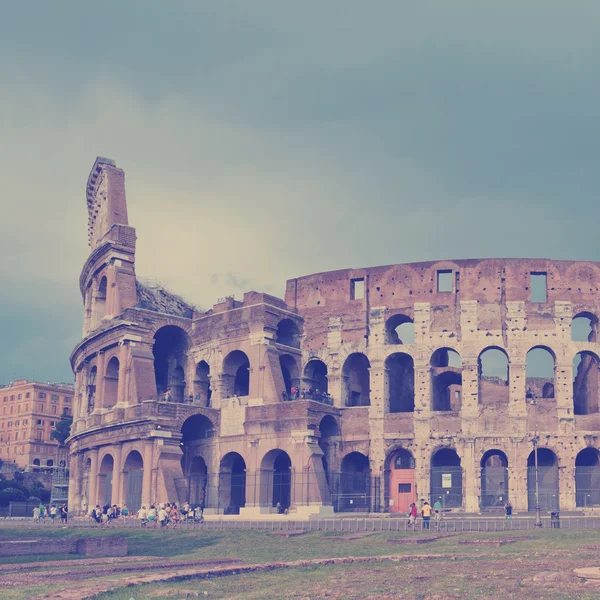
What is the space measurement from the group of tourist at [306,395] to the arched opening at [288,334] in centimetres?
221

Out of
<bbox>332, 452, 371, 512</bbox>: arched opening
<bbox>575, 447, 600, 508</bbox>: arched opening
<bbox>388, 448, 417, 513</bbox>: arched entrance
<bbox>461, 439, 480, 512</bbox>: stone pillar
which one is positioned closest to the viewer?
<bbox>575, 447, 600, 508</bbox>: arched opening

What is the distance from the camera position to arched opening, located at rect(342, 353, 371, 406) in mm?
42688

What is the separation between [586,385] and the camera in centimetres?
4228

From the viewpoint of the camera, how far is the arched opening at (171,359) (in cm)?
4606

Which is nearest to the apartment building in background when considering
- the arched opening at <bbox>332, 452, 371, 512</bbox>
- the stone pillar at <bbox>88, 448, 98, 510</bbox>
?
the stone pillar at <bbox>88, 448, 98, 510</bbox>

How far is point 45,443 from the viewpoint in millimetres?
93312

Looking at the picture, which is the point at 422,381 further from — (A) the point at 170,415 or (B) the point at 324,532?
(B) the point at 324,532

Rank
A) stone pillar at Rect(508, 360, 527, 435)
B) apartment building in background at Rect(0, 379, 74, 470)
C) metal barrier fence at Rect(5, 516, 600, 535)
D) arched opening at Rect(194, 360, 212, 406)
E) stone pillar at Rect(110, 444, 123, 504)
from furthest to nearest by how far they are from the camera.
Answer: apartment building in background at Rect(0, 379, 74, 470) → arched opening at Rect(194, 360, 212, 406) → stone pillar at Rect(110, 444, 123, 504) → stone pillar at Rect(508, 360, 527, 435) → metal barrier fence at Rect(5, 516, 600, 535)

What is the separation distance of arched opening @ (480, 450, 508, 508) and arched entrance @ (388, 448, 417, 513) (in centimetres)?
293

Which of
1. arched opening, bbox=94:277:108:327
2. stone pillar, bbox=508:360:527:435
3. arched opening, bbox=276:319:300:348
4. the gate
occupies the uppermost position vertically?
arched opening, bbox=94:277:108:327

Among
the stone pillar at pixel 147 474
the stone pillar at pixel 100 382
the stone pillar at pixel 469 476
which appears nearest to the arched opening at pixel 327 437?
the stone pillar at pixel 469 476

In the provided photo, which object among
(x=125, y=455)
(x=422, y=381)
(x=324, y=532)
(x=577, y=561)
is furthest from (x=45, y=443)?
(x=577, y=561)

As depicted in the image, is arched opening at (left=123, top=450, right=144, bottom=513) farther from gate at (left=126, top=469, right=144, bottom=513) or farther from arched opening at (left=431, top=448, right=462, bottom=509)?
arched opening at (left=431, top=448, right=462, bottom=509)

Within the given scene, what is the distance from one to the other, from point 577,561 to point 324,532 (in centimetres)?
1173
